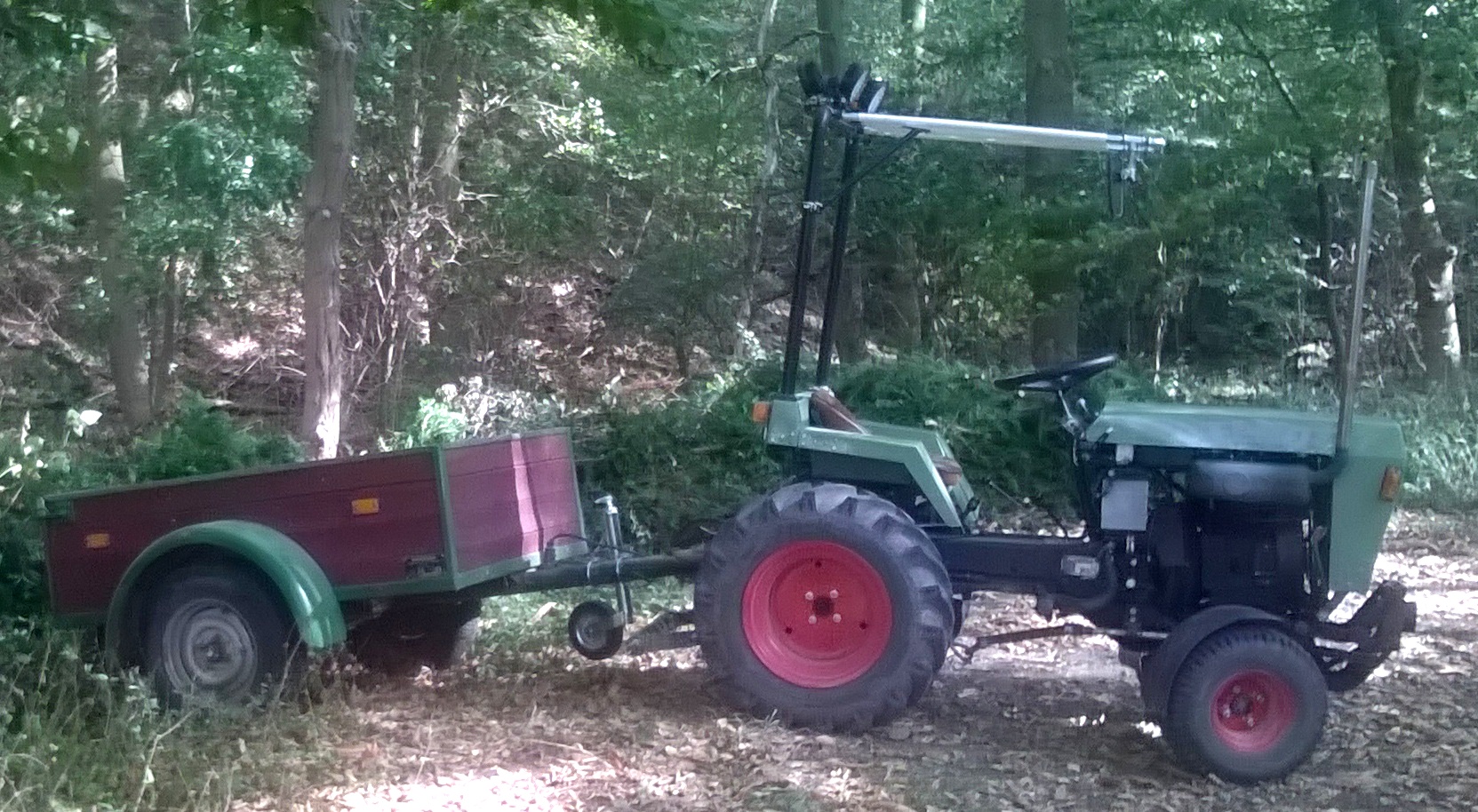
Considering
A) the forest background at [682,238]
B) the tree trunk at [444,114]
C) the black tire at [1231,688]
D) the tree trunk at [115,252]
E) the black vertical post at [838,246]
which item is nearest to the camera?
the black tire at [1231,688]

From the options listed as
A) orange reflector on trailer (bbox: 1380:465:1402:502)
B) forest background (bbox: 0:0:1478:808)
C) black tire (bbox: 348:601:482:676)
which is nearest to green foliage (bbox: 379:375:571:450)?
forest background (bbox: 0:0:1478:808)

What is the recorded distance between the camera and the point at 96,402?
14.3m

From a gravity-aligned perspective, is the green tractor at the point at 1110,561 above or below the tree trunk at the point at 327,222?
below

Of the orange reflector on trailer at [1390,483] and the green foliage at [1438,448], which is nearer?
the orange reflector on trailer at [1390,483]

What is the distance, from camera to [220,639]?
6230 millimetres

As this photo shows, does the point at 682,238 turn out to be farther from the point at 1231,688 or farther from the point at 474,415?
the point at 1231,688

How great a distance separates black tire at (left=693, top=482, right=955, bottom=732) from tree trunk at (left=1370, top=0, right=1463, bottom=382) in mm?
7378

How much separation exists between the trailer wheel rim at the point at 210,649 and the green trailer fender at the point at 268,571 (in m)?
0.22

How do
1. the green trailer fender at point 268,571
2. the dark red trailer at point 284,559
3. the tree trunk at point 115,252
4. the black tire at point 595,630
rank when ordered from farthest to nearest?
the tree trunk at point 115,252, the black tire at point 595,630, the dark red trailer at point 284,559, the green trailer fender at point 268,571

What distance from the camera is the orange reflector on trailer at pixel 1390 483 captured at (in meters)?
5.49

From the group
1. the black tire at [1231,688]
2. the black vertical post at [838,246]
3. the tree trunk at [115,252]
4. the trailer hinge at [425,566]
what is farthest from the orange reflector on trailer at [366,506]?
the black tire at [1231,688]

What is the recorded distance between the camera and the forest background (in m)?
10.7

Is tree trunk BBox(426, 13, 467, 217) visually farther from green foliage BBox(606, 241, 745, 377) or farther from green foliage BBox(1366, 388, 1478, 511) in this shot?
green foliage BBox(1366, 388, 1478, 511)

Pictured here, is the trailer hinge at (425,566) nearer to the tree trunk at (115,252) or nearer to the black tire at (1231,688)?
the black tire at (1231,688)
